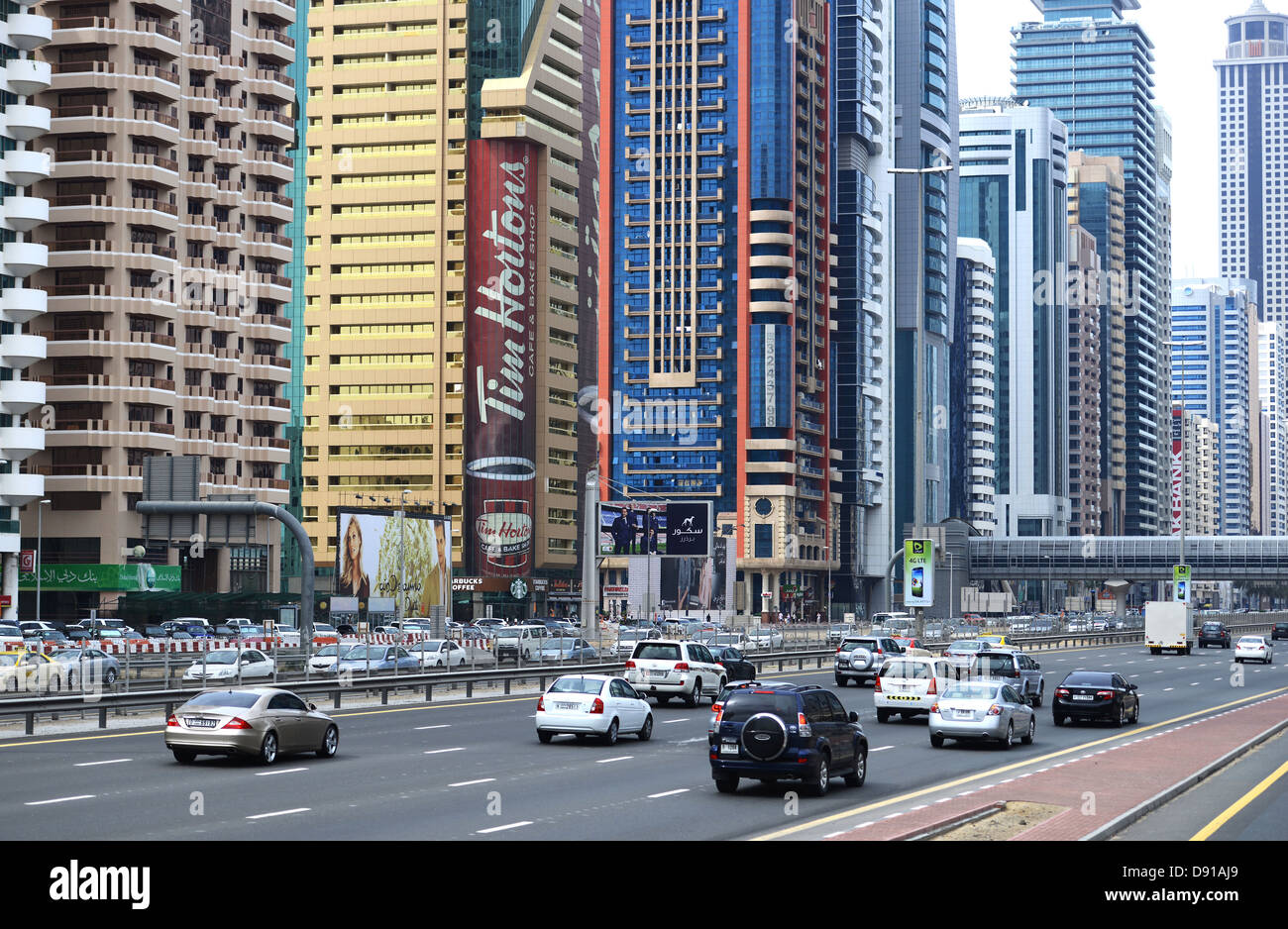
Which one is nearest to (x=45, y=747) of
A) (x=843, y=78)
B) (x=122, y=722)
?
(x=122, y=722)

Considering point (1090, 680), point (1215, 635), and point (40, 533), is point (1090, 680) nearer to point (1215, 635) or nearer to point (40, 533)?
point (1215, 635)

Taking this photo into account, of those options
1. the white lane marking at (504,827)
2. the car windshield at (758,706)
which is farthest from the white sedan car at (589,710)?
the white lane marking at (504,827)

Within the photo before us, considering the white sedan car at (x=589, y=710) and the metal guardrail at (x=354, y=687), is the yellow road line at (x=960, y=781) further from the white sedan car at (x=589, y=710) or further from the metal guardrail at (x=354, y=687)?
the metal guardrail at (x=354, y=687)

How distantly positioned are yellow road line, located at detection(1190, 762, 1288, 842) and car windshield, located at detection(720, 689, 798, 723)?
624 cm

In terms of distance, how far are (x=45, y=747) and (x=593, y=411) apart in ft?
414

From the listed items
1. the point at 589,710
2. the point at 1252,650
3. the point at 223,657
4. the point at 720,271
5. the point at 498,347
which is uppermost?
the point at 720,271

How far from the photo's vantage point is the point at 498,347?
143250 mm

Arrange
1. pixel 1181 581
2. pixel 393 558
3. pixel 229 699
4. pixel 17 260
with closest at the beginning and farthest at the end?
pixel 229 699, pixel 17 260, pixel 393 558, pixel 1181 581

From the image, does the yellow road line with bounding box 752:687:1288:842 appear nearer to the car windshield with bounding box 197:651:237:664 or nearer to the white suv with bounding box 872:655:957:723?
the white suv with bounding box 872:655:957:723

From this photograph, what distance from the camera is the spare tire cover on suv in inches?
949

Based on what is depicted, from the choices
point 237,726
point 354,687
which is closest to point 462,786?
point 237,726

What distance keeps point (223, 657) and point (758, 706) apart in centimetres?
2346

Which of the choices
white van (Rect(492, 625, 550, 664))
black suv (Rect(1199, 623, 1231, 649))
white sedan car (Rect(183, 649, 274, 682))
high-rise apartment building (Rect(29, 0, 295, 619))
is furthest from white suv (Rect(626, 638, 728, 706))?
black suv (Rect(1199, 623, 1231, 649))
